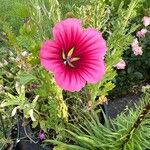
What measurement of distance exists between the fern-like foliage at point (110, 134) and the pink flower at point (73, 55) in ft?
0.82

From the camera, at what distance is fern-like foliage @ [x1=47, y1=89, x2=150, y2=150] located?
1.77m

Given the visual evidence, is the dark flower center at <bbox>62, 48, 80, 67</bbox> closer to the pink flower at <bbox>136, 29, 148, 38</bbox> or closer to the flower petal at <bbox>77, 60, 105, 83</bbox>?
the flower petal at <bbox>77, 60, 105, 83</bbox>

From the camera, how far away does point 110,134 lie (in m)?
2.02

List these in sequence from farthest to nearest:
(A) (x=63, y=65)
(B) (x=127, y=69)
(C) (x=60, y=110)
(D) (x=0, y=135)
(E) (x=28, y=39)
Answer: (B) (x=127, y=69) < (D) (x=0, y=135) < (C) (x=60, y=110) < (E) (x=28, y=39) < (A) (x=63, y=65)

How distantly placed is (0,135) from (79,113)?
545 millimetres

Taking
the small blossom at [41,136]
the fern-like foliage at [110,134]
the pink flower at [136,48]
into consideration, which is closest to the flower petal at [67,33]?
the fern-like foliage at [110,134]

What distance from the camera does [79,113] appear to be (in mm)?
2066

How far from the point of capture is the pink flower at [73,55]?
1542 millimetres

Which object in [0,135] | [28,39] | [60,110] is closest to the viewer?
[28,39]

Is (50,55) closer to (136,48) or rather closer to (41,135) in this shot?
(41,135)

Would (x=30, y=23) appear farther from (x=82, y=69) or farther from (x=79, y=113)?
(x=79, y=113)

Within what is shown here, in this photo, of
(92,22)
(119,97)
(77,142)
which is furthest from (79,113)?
(119,97)

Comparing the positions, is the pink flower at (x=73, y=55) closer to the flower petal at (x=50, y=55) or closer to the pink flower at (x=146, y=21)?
the flower petal at (x=50, y=55)

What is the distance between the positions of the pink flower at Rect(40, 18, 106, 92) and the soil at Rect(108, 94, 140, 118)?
138 cm
